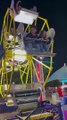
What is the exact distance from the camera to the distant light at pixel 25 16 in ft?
13.4

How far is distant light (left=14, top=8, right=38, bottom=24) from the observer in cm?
408

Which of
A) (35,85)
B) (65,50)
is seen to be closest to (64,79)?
(35,85)

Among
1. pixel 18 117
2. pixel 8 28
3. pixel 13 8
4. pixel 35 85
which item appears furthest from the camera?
pixel 8 28

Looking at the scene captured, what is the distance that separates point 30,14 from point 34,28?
14.7 inches

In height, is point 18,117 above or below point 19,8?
below

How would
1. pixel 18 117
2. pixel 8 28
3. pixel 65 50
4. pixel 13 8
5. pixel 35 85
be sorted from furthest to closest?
1. pixel 65 50
2. pixel 8 28
3. pixel 35 85
4. pixel 13 8
5. pixel 18 117

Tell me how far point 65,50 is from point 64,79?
1681 centimetres

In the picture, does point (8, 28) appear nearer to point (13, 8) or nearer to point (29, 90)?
point (13, 8)

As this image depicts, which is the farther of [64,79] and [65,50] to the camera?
[65,50]

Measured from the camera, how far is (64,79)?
9.84 metres

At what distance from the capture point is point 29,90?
4.13 metres

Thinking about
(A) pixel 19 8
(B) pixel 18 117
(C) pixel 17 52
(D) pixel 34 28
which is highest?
(A) pixel 19 8

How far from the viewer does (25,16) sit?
416cm

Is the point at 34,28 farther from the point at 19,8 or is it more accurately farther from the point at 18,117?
the point at 18,117
